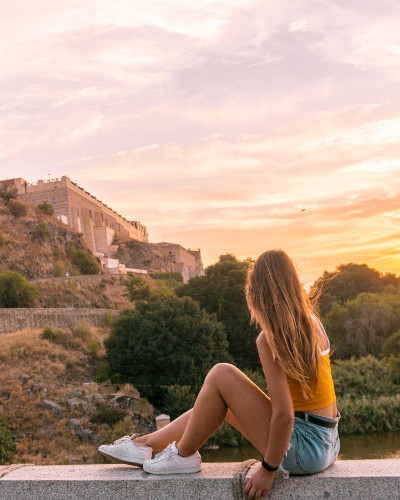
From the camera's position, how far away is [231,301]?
99.2 ft

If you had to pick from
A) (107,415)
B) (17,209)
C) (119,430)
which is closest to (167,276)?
(17,209)

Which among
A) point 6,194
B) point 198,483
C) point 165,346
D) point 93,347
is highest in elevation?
point 6,194

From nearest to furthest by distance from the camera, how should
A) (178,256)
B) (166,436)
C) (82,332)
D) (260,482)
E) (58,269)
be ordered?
(260,482), (166,436), (82,332), (58,269), (178,256)

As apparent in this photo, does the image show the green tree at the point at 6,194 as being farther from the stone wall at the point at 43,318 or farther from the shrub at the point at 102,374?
the shrub at the point at 102,374

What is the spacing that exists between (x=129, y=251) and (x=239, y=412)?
58.7 meters

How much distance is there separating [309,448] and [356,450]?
59.7ft

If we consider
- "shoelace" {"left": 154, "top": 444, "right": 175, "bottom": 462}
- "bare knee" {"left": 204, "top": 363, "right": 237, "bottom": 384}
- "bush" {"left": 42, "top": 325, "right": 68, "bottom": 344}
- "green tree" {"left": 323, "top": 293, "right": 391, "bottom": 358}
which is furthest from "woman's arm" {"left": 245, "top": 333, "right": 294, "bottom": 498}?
"green tree" {"left": 323, "top": 293, "right": 391, "bottom": 358}

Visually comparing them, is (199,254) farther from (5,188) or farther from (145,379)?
(145,379)

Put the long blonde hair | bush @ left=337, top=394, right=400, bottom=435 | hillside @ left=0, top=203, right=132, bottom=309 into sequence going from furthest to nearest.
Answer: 1. hillside @ left=0, top=203, right=132, bottom=309
2. bush @ left=337, top=394, right=400, bottom=435
3. the long blonde hair

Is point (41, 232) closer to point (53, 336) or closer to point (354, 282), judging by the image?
point (53, 336)

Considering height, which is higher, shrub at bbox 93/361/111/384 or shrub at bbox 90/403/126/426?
shrub at bbox 93/361/111/384

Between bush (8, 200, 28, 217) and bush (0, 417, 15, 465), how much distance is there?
27603 millimetres

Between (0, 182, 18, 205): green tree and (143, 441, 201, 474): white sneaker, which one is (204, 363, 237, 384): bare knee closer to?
(143, 441, 201, 474): white sneaker

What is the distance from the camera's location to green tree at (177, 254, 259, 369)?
2866 centimetres
